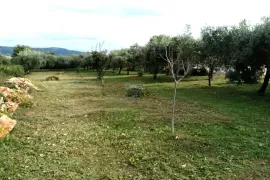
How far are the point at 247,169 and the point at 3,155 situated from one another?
27.8ft

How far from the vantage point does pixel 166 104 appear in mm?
21000

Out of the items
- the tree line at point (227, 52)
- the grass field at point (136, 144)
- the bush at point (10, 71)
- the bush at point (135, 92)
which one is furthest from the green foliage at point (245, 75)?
the bush at point (10, 71)

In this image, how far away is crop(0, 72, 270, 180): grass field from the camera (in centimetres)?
890

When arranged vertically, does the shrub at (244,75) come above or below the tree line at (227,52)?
below

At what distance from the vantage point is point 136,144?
37.4 feet

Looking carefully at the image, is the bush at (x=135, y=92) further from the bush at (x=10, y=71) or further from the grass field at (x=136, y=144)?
the bush at (x=10, y=71)

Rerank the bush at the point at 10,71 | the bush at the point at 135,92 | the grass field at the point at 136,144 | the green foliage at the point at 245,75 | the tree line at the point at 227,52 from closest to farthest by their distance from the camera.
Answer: the grass field at the point at 136,144 < the tree line at the point at 227,52 < the bush at the point at 135,92 < the green foliage at the point at 245,75 < the bush at the point at 10,71

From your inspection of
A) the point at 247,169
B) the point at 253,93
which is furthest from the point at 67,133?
the point at 253,93

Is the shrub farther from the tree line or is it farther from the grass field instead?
the grass field

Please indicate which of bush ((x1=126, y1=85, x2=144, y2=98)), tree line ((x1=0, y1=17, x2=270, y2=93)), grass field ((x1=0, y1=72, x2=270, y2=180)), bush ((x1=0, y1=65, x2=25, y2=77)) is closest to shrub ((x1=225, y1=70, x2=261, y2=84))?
tree line ((x1=0, y1=17, x2=270, y2=93))

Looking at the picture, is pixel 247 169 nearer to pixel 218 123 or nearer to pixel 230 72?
pixel 218 123

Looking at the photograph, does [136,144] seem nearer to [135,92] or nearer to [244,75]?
[135,92]

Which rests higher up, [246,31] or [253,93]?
[246,31]

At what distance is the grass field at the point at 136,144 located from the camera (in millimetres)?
8898
